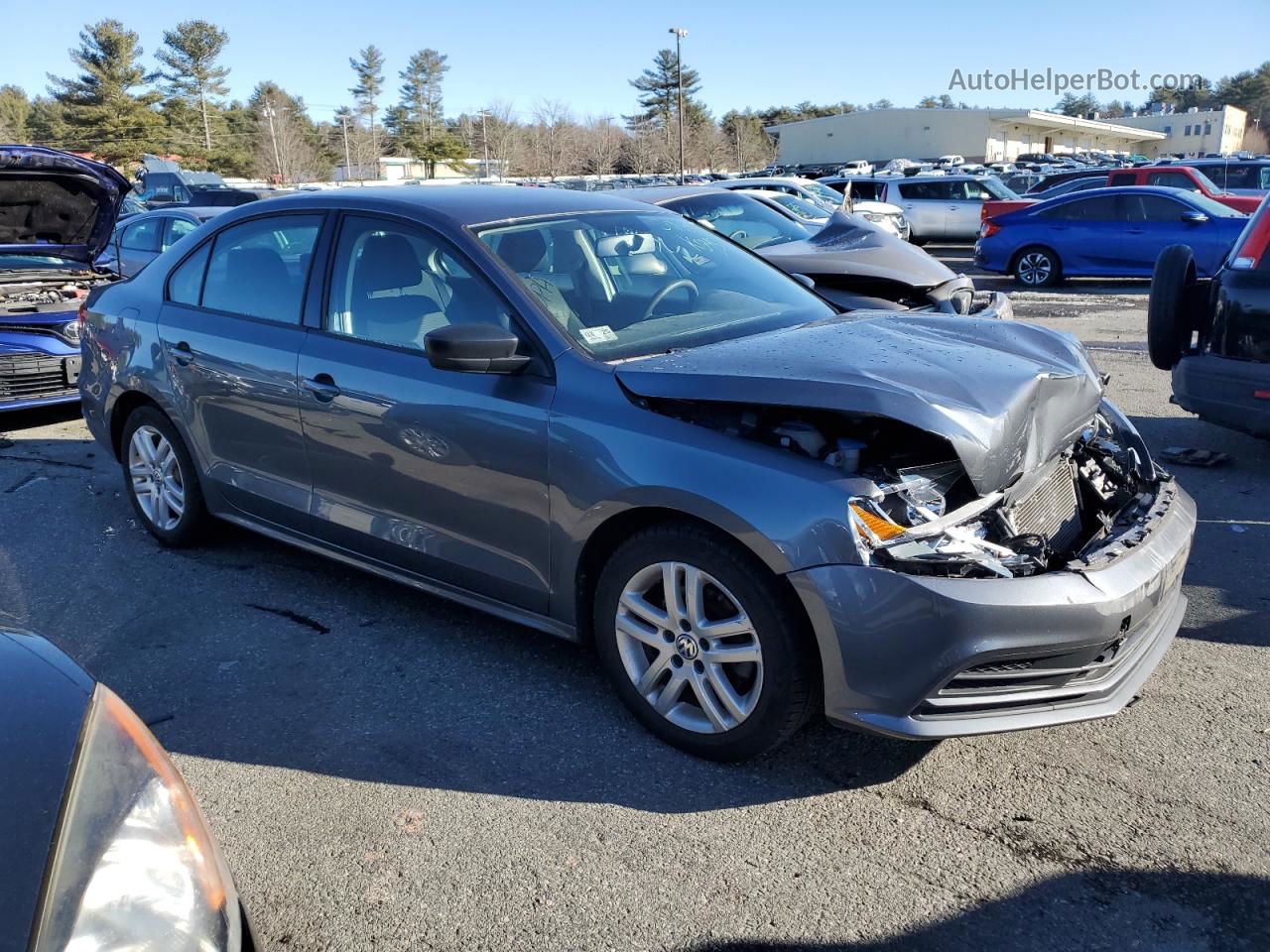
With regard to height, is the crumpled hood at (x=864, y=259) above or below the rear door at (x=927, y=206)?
below

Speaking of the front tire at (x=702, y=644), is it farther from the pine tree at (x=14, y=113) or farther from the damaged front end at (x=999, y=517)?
the pine tree at (x=14, y=113)

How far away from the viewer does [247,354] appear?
4316mm

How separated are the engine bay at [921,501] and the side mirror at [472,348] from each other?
0.47 m

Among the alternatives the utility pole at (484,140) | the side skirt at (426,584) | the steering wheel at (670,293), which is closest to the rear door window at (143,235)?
the side skirt at (426,584)

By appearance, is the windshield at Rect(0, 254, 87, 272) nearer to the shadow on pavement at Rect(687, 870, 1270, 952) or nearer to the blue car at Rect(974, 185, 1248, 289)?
the shadow on pavement at Rect(687, 870, 1270, 952)

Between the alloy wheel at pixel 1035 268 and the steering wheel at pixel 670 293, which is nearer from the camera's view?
the steering wheel at pixel 670 293

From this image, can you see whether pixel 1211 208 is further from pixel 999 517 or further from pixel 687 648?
pixel 687 648

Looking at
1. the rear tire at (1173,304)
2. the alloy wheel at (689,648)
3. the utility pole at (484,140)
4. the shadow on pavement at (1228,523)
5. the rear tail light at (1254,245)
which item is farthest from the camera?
the utility pole at (484,140)

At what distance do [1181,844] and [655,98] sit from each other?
3696 inches

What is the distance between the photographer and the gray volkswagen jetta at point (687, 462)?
2789 mm

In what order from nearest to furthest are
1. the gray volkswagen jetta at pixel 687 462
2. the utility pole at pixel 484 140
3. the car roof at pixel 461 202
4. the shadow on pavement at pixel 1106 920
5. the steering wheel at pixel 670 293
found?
the shadow on pavement at pixel 1106 920 → the gray volkswagen jetta at pixel 687 462 → the steering wheel at pixel 670 293 → the car roof at pixel 461 202 → the utility pole at pixel 484 140

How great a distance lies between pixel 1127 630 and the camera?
294cm

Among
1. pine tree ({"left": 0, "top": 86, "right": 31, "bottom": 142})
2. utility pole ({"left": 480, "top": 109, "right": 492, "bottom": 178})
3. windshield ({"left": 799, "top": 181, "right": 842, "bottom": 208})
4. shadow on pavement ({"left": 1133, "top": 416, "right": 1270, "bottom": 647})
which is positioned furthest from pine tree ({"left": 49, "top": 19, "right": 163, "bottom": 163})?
shadow on pavement ({"left": 1133, "top": 416, "right": 1270, "bottom": 647})

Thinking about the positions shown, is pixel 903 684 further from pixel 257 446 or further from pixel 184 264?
pixel 184 264
